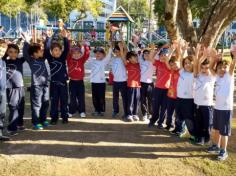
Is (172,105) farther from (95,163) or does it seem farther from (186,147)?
(95,163)

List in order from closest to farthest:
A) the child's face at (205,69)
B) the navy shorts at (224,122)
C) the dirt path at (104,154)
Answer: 1. the dirt path at (104,154)
2. the navy shorts at (224,122)
3. the child's face at (205,69)

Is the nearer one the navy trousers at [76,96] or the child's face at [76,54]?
the child's face at [76,54]

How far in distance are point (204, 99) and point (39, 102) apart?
2.80 m

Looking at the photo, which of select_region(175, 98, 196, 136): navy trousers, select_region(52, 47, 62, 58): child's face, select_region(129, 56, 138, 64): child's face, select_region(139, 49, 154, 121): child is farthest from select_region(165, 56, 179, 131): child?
select_region(52, 47, 62, 58): child's face

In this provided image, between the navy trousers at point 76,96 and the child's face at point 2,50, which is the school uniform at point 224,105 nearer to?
the navy trousers at point 76,96

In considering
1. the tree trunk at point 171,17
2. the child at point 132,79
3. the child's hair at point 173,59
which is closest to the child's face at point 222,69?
the child's hair at point 173,59

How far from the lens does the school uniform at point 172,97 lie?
6641mm

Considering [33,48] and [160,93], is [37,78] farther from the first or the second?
[160,93]

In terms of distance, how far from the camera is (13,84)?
21.2 ft

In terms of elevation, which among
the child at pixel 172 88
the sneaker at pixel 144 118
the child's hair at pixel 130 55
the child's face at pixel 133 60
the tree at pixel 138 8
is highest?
the tree at pixel 138 8

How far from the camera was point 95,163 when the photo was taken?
5.39 metres

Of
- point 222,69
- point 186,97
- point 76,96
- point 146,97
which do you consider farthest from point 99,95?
point 222,69

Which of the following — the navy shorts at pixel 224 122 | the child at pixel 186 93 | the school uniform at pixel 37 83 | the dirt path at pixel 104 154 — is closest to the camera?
the dirt path at pixel 104 154

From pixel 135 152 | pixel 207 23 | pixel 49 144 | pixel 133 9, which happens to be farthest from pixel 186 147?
pixel 133 9
